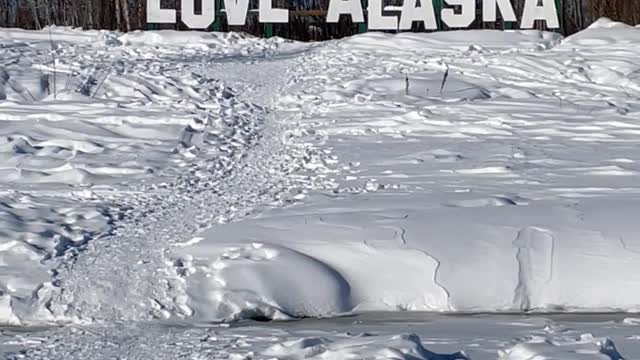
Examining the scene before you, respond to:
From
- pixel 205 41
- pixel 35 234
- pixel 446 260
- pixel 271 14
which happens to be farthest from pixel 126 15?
pixel 446 260

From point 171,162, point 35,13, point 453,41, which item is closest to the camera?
point 171,162

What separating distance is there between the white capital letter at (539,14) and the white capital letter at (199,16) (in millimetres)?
5256

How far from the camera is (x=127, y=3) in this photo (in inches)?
775

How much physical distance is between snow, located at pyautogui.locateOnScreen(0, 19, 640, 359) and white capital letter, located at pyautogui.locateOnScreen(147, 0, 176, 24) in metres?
3.74

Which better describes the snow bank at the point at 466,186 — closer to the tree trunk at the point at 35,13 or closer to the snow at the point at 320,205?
the snow at the point at 320,205

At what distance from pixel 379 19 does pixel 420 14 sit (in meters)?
0.71

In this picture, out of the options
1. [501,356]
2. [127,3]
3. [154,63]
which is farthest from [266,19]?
[501,356]

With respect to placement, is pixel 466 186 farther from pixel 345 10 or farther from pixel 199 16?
pixel 199 16

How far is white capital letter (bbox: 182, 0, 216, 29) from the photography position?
62.5ft

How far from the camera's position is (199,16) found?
19.1 m

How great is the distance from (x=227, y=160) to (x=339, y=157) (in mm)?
1061

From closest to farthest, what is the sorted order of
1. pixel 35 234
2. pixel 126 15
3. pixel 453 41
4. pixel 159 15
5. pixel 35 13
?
pixel 35 234, pixel 453 41, pixel 159 15, pixel 126 15, pixel 35 13

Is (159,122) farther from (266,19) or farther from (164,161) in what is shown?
(266,19)

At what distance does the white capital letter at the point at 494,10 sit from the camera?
18.8m
